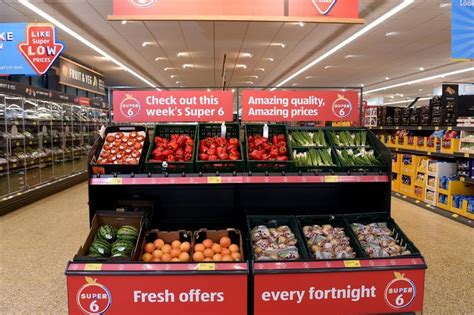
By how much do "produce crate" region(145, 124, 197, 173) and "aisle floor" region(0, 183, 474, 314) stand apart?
1.58 meters

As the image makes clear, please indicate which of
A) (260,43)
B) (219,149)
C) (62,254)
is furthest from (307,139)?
(260,43)

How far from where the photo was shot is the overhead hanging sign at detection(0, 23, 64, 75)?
588cm

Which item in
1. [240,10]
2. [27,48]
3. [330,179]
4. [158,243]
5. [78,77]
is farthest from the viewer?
[78,77]

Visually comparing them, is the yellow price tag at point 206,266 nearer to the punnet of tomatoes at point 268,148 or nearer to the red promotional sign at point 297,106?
the punnet of tomatoes at point 268,148

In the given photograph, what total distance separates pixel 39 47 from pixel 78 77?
625cm

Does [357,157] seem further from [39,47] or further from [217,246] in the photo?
[39,47]

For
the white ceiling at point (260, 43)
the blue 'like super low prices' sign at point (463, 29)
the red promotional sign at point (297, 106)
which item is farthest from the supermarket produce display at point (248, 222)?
the white ceiling at point (260, 43)

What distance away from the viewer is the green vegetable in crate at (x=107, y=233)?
2680 mm

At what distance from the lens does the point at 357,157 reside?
2.96 m

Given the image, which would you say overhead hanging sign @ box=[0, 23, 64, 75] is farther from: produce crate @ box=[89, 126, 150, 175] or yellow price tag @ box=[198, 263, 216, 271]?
yellow price tag @ box=[198, 263, 216, 271]

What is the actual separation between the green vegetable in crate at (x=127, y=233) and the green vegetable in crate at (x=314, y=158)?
135 centimetres

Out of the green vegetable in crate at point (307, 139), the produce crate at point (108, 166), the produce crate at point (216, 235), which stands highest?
the green vegetable in crate at point (307, 139)

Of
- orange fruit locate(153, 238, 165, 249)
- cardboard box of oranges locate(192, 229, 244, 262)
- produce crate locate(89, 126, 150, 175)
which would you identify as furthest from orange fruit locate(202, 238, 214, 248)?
produce crate locate(89, 126, 150, 175)

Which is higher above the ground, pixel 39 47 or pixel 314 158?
pixel 39 47
